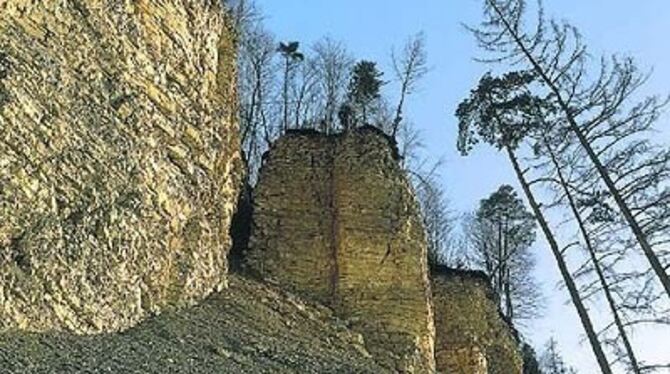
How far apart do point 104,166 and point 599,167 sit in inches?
359

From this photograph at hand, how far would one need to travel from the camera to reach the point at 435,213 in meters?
40.4

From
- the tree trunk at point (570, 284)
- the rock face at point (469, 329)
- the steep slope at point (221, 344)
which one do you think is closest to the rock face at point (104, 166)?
the steep slope at point (221, 344)

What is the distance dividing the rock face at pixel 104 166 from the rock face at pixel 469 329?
30.7ft

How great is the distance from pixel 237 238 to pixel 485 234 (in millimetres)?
16665

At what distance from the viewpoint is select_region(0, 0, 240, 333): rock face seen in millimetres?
12805

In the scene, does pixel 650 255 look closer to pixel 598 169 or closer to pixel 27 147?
pixel 598 169

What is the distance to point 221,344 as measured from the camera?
595 inches

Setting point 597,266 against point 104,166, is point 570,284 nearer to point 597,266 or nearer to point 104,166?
point 597,266

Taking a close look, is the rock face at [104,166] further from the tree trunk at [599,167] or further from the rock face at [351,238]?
the tree trunk at [599,167]

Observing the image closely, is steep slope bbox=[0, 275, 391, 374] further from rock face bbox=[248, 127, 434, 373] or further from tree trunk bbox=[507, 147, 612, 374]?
tree trunk bbox=[507, 147, 612, 374]

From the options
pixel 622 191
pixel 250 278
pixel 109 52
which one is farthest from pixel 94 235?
pixel 622 191

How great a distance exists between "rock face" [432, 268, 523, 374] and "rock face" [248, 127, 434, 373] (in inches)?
142

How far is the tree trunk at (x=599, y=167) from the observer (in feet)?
49.9

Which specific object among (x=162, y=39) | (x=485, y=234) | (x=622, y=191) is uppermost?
(x=485, y=234)
